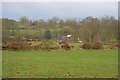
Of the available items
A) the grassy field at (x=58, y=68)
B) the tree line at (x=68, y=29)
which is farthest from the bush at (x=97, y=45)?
the grassy field at (x=58, y=68)

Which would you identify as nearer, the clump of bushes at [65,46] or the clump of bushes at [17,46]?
the clump of bushes at [17,46]

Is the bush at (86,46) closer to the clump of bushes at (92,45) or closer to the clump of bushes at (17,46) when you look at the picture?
the clump of bushes at (92,45)

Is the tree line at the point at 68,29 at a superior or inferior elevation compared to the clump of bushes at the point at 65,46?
superior

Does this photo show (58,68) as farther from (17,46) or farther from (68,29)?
(68,29)

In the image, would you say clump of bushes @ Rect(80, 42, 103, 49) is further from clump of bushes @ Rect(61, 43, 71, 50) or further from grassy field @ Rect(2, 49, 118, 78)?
grassy field @ Rect(2, 49, 118, 78)

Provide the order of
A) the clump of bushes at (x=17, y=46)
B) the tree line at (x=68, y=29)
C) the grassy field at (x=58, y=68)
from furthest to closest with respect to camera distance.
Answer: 1. the tree line at (x=68, y=29)
2. the clump of bushes at (x=17, y=46)
3. the grassy field at (x=58, y=68)

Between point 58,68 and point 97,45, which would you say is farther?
point 97,45

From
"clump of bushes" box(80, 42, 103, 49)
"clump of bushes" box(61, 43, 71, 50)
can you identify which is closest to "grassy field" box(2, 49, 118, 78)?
"clump of bushes" box(61, 43, 71, 50)

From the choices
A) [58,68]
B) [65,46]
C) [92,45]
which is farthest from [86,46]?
[58,68]

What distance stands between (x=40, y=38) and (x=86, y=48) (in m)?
6.52

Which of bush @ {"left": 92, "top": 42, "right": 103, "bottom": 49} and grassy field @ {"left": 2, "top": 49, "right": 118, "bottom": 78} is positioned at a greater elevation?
bush @ {"left": 92, "top": 42, "right": 103, "bottom": 49}

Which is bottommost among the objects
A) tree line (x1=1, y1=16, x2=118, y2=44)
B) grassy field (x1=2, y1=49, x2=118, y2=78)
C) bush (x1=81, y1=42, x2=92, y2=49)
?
grassy field (x1=2, y1=49, x2=118, y2=78)

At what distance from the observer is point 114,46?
105ft

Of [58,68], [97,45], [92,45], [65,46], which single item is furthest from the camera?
[92,45]
